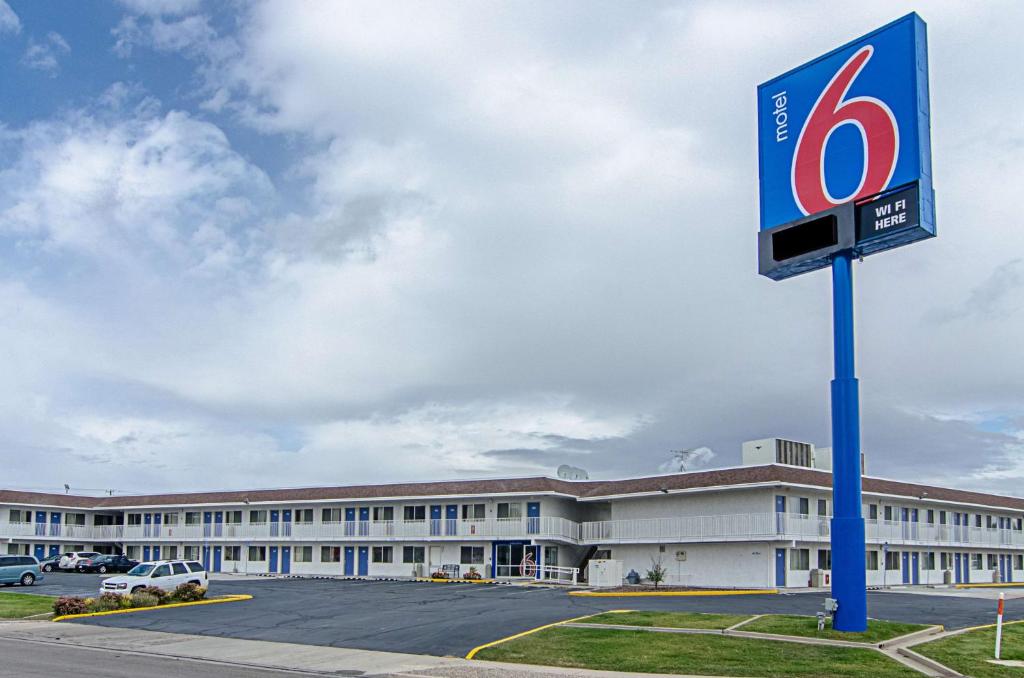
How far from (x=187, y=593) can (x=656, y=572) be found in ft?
67.6

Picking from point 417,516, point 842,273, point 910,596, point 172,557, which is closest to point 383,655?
point 842,273

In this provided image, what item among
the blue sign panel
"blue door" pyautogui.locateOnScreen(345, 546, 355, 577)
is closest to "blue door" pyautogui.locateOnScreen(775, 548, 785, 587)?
the blue sign panel

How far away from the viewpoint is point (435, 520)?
53969mm

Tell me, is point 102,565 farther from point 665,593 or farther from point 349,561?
point 665,593

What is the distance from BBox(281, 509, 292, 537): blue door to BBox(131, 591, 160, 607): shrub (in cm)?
2612

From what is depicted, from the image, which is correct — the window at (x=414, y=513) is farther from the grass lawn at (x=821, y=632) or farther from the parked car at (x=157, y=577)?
the grass lawn at (x=821, y=632)

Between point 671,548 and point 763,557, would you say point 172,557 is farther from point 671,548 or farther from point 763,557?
point 763,557

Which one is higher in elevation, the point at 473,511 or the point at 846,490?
the point at 846,490

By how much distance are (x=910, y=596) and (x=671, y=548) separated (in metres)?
12.1

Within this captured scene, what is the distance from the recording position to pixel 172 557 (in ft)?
221

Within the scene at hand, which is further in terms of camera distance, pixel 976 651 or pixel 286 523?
pixel 286 523

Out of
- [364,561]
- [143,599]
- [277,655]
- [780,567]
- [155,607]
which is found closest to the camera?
[277,655]

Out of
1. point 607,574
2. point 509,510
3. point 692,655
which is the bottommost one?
point 607,574

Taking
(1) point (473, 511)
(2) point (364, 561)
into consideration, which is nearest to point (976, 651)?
(1) point (473, 511)
